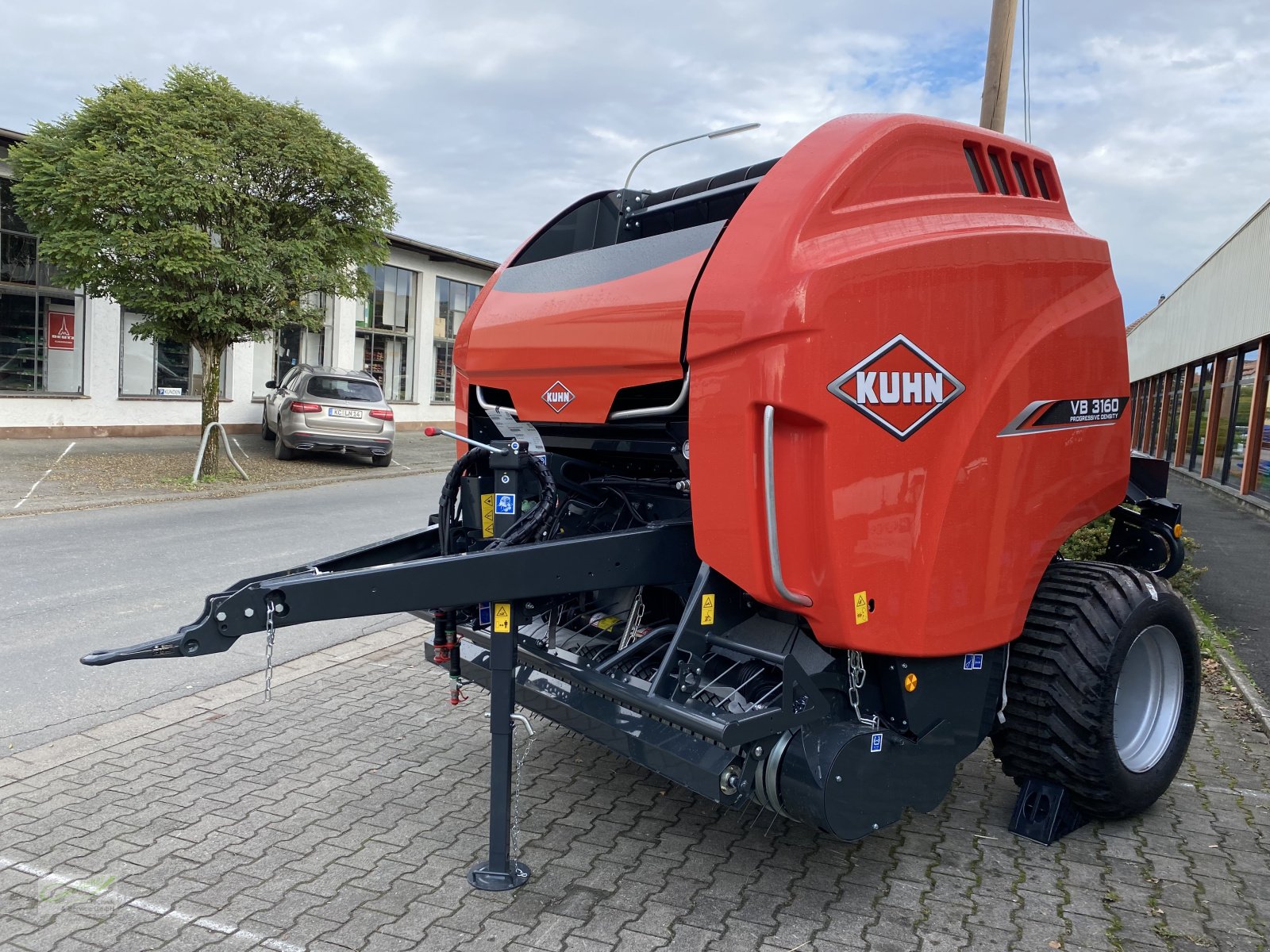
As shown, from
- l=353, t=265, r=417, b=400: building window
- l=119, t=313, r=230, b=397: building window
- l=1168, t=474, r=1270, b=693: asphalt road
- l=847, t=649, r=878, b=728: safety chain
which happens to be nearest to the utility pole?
l=1168, t=474, r=1270, b=693: asphalt road

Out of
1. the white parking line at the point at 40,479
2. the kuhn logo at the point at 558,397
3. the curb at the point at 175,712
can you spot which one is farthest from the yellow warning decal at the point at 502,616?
the white parking line at the point at 40,479

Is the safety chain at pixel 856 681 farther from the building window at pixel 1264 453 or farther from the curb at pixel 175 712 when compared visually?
the building window at pixel 1264 453

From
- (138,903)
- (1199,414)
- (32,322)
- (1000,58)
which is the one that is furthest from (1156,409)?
(138,903)

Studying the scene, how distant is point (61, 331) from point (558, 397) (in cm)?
1918

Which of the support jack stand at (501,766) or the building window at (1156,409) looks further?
the building window at (1156,409)

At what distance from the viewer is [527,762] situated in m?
4.62

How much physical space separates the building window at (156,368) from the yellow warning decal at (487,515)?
61.1 ft

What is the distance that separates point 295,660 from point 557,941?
11.8 feet

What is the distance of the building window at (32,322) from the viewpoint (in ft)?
61.5

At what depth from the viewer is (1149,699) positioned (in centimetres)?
434

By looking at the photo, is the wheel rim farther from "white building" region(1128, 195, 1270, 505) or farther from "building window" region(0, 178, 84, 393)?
"building window" region(0, 178, 84, 393)

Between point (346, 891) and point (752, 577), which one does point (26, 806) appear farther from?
point (752, 577)

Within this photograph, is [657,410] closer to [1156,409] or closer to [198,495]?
[198,495]

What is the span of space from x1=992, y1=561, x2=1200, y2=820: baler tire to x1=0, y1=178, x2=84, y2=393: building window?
19.7 meters
